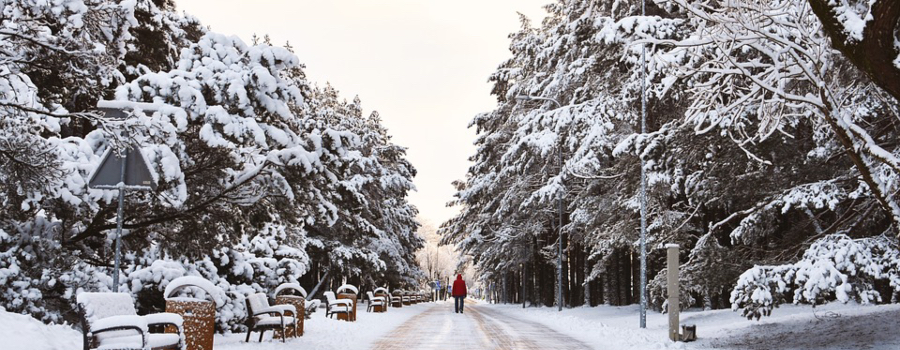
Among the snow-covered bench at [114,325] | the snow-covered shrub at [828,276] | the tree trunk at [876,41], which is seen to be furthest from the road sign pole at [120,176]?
the snow-covered shrub at [828,276]

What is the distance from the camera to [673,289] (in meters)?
12.9

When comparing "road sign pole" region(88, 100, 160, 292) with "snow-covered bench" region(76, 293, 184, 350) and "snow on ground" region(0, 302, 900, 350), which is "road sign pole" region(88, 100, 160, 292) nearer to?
"snow-covered bench" region(76, 293, 184, 350)

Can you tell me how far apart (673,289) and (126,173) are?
9.74 m

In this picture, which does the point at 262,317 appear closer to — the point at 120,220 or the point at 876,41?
the point at 120,220

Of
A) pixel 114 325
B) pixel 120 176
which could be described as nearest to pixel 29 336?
pixel 114 325

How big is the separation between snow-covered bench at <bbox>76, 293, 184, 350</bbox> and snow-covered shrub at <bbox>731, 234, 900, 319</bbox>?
8239 mm

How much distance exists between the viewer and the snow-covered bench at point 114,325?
6723 millimetres

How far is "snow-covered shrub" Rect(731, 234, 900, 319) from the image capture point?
9.83 meters

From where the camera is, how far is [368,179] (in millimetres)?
34094

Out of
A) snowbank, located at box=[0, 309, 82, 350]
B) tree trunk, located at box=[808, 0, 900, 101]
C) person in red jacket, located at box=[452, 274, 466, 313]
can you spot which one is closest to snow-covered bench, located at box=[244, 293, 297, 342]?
snowbank, located at box=[0, 309, 82, 350]

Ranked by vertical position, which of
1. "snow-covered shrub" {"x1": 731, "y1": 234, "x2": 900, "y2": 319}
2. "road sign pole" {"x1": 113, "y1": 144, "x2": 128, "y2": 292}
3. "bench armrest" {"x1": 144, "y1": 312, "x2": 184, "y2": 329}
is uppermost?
"road sign pole" {"x1": 113, "y1": 144, "x2": 128, "y2": 292}

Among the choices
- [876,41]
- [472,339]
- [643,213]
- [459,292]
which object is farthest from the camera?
[459,292]

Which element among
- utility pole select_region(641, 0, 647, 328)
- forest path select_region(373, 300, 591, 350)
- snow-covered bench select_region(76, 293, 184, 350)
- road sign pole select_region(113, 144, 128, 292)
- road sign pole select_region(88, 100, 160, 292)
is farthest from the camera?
utility pole select_region(641, 0, 647, 328)

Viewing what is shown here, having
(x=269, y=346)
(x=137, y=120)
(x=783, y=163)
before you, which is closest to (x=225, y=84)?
(x=137, y=120)
